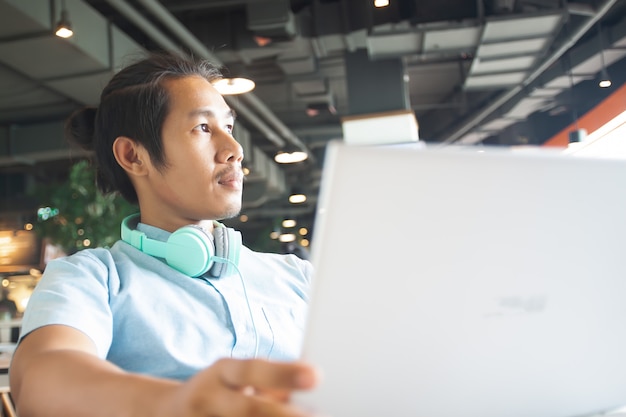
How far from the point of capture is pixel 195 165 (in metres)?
→ 1.38

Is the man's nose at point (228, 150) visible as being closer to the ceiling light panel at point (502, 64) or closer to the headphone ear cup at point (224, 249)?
the headphone ear cup at point (224, 249)

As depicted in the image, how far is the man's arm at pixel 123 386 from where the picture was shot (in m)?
0.51

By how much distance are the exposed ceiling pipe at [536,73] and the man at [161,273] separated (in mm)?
5668

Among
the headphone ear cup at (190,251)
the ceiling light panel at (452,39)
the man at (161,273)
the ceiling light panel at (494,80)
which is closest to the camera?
the man at (161,273)

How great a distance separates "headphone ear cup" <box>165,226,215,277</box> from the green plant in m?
5.89

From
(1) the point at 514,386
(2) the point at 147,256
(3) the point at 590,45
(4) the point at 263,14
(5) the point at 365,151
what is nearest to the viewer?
(5) the point at 365,151

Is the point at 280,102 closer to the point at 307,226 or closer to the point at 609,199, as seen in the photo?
the point at 609,199

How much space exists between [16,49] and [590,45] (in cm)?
585

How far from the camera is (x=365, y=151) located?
2.01 ft

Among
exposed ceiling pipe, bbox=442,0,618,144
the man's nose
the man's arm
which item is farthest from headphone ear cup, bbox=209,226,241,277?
exposed ceiling pipe, bbox=442,0,618,144

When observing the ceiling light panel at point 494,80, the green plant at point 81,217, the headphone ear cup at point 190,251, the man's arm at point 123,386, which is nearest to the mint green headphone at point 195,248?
the headphone ear cup at point 190,251

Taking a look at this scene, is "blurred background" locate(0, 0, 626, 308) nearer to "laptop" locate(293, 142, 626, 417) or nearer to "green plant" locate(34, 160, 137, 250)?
"green plant" locate(34, 160, 137, 250)

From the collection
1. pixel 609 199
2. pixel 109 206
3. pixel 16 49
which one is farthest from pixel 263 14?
pixel 609 199

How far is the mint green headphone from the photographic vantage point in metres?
1.28
